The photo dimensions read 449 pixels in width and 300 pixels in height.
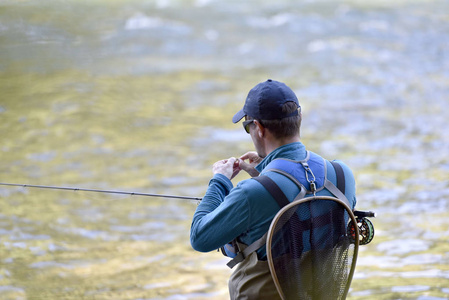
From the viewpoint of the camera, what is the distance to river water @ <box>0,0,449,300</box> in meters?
4.49

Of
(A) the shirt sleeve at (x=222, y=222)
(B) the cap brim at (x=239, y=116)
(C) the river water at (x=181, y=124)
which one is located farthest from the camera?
(C) the river water at (x=181, y=124)

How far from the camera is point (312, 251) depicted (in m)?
1.67

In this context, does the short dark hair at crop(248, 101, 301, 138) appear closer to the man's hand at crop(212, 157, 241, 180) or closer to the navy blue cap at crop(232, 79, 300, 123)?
the navy blue cap at crop(232, 79, 300, 123)

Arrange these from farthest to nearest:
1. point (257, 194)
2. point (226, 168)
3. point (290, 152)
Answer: point (226, 168) < point (290, 152) < point (257, 194)

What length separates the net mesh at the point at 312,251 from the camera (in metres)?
1.62

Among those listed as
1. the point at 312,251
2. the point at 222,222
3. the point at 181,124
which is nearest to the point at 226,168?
the point at 222,222

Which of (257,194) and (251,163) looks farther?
(251,163)

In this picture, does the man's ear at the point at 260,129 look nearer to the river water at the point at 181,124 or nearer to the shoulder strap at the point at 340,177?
the shoulder strap at the point at 340,177

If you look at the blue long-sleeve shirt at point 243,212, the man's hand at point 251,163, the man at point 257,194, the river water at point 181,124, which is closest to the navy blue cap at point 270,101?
the man at point 257,194

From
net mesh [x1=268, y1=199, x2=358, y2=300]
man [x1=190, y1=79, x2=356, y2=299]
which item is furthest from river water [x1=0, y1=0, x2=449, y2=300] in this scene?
man [x1=190, y1=79, x2=356, y2=299]

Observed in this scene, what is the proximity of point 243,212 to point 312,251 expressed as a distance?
0.84ft

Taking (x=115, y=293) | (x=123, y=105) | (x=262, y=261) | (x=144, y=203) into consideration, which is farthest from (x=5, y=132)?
(x=262, y=261)

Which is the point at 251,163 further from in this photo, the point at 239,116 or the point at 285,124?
the point at 285,124

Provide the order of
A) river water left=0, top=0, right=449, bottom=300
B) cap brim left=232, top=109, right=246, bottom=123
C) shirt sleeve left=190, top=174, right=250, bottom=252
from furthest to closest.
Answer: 1. river water left=0, top=0, right=449, bottom=300
2. cap brim left=232, top=109, right=246, bottom=123
3. shirt sleeve left=190, top=174, right=250, bottom=252
